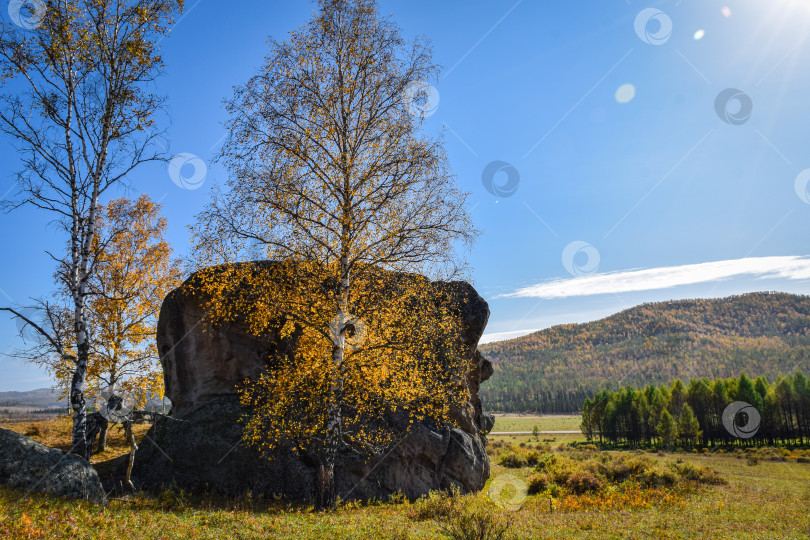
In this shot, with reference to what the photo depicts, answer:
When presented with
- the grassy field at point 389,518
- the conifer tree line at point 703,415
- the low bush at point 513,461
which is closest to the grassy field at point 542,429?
the conifer tree line at point 703,415

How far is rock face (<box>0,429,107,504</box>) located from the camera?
9.98 m

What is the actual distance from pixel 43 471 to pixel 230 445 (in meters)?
5.57

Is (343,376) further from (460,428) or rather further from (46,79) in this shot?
(46,79)

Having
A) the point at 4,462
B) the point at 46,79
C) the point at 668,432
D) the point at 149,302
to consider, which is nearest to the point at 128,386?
the point at 149,302

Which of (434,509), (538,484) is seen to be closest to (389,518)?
(434,509)

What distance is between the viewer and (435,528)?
10414mm

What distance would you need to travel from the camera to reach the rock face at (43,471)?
32.7ft

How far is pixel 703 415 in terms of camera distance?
8500 cm

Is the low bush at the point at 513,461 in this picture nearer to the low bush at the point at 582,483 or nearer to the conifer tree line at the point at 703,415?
the low bush at the point at 582,483

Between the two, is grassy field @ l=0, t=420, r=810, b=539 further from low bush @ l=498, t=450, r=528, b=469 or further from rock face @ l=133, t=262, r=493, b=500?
low bush @ l=498, t=450, r=528, b=469

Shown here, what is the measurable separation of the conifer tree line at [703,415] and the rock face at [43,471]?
87.4m

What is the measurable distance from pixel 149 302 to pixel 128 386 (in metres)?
4.68

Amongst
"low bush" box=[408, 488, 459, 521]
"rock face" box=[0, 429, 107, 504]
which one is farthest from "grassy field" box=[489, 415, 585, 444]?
"rock face" box=[0, 429, 107, 504]

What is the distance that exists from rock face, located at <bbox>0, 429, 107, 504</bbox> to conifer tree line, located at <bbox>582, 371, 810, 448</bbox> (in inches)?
3440
